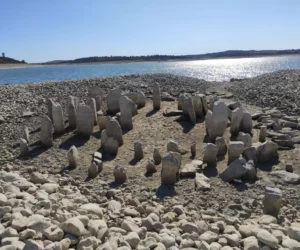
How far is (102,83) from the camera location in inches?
674

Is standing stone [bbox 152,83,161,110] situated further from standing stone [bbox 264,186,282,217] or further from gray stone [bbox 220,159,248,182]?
standing stone [bbox 264,186,282,217]

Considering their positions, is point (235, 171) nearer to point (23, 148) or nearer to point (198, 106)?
point (198, 106)

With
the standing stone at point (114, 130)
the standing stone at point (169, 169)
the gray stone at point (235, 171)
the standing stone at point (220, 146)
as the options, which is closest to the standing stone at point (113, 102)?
the standing stone at point (114, 130)

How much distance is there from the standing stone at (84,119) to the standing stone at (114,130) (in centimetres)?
85

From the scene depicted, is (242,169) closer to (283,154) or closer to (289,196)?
(289,196)

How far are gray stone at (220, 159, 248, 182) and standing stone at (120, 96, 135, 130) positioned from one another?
4.24 meters

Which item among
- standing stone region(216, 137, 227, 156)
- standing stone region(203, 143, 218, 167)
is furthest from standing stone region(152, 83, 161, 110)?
standing stone region(203, 143, 218, 167)

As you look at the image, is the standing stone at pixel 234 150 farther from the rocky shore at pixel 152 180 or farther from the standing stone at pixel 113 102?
the standing stone at pixel 113 102

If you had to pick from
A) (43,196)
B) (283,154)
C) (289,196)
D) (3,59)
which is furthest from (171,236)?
(3,59)

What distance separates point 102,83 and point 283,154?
10.9 m

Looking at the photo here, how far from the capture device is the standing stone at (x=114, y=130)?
9154 millimetres

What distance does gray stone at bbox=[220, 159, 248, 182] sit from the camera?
682cm

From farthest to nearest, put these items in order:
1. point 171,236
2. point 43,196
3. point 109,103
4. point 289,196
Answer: point 109,103 < point 289,196 < point 43,196 < point 171,236

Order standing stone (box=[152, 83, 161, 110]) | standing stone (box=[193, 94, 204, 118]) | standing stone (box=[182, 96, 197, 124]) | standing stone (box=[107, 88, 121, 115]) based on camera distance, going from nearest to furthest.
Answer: standing stone (box=[182, 96, 197, 124]) → standing stone (box=[193, 94, 204, 118]) → standing stone (box=[107, 88, 121, 115]) → standing stone (box=[152, 83, 161, 110])
